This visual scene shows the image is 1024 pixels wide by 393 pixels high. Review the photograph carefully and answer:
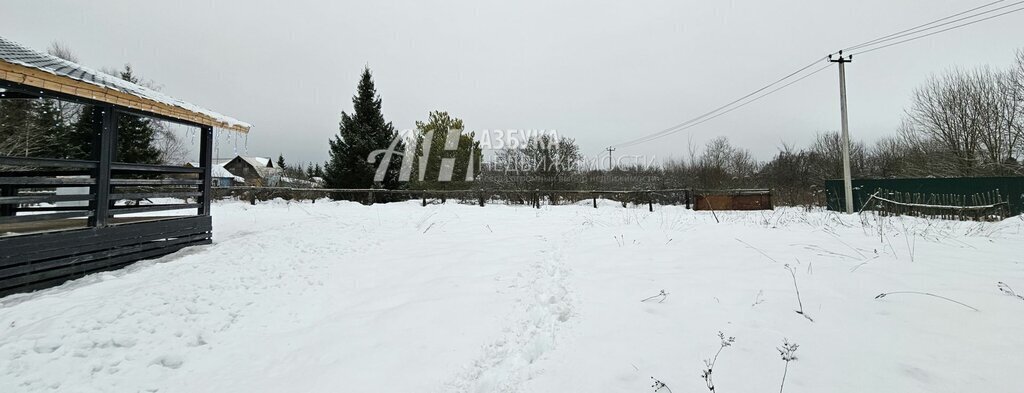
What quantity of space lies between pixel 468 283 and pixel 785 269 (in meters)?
3.27

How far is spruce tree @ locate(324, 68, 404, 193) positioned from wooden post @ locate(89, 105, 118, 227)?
583 inches

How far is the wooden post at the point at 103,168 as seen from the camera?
183 inches

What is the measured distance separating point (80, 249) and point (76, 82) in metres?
1.91

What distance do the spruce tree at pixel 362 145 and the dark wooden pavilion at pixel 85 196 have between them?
44.3 feet

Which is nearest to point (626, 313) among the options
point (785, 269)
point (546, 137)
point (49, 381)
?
point (785, 269)

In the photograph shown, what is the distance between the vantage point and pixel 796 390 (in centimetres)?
179

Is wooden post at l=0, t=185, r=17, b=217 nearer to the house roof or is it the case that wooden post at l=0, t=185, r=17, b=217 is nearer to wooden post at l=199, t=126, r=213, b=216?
wooden post at l=199, t=126, r=213, b=216

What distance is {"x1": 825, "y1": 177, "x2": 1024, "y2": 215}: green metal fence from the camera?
32.6 ft

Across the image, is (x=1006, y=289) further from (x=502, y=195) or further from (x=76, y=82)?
(x=502, y=195)

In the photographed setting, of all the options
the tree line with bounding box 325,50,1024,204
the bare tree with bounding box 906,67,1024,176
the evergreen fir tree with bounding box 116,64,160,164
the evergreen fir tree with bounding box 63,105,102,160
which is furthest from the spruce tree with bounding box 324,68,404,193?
the bare tree with bounding box 906,67,1024,176

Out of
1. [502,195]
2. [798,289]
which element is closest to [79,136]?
[502,195]

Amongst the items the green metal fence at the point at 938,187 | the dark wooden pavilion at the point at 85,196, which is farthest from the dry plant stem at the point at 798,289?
the green metal fence at the point at 938,187

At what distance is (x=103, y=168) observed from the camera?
4758 millimetres

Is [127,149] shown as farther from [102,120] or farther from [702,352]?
[702,352]
